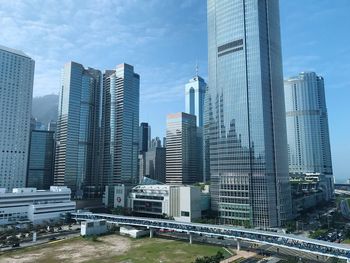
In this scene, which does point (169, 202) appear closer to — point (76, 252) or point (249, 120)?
point (249, 120)

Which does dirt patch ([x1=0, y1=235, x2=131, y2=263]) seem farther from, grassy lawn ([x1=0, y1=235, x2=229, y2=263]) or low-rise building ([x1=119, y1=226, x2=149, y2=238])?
low-rise building ([x1=119, y1=226, x2=149, y2=238])

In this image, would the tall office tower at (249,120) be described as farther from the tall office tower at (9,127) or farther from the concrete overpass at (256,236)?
the tall office tower at (9,127)

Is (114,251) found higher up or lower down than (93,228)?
lower down

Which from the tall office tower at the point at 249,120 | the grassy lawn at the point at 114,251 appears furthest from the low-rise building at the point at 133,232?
the tall office tower at the point at 249,120

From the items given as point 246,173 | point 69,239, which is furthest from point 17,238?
point 246,173

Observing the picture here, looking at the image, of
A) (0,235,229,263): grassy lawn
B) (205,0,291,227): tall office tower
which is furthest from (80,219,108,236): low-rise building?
(205,0,291,227): tall office tower

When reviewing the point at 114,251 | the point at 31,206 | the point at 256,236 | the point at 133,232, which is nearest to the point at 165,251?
the point at 114,251
